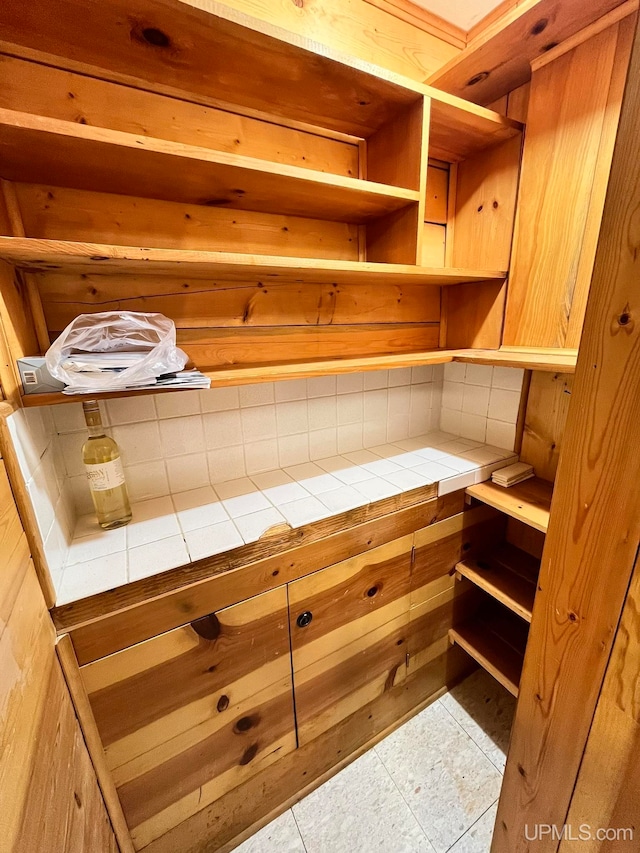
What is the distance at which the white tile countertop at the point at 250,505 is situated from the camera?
0.78m

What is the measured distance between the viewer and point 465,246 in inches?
52.4

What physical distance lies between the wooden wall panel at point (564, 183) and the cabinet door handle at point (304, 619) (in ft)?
3.73

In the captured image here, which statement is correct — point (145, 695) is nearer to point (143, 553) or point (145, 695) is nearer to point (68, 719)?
point (68, 719)

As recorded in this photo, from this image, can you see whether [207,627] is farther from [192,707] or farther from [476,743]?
[476,743]

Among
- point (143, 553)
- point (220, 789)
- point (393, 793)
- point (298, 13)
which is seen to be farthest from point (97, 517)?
point (298, 13)

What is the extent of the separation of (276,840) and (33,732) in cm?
101

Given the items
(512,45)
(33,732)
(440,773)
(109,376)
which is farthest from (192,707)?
(512,45)

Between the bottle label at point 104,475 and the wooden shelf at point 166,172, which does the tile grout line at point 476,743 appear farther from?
the wooden shelf at point 166,172

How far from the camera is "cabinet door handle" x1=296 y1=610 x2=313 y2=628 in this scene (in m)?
0.97

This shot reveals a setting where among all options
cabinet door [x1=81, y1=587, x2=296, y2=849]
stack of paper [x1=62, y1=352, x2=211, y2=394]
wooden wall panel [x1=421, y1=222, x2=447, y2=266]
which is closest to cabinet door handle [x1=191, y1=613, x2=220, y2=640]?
cabinet door [x1=81, y1=587, x2=296, y2=849]

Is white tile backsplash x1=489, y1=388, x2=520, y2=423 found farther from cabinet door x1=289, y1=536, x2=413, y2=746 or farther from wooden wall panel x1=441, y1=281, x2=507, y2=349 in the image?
cabinet door x1=289, y1=536, x2=413, y2=746

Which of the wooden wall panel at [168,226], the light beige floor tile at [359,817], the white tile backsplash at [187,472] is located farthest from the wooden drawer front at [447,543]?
the wooden wall panel at [168,226]

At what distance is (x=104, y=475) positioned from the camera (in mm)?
859

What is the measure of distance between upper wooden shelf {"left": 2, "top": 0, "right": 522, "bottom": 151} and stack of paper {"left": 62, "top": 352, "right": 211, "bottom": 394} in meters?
0.65
